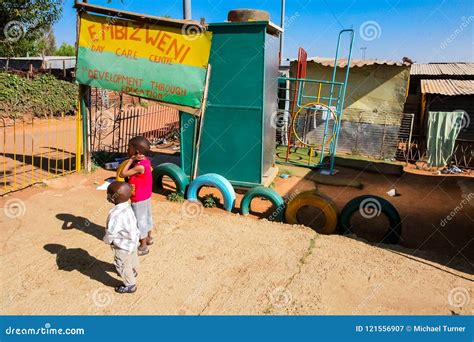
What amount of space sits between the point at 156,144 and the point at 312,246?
Result: 956 cm

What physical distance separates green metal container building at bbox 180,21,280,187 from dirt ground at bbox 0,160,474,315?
1588mm

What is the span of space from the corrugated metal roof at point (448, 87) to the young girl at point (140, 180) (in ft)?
43.1

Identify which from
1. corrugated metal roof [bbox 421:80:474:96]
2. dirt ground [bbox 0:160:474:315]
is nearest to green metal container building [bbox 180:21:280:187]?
dirt ground [bbox 0:160:474:315]

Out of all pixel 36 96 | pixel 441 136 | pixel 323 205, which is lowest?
pixel 323 205

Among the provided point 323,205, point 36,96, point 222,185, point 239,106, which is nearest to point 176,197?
point 222,185

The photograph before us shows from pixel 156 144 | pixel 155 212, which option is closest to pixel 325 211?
pixel 155 212

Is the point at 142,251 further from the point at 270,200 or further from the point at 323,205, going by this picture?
the point at 323,205

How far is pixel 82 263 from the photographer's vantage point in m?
4.68

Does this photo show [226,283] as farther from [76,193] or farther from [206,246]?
[76,193]

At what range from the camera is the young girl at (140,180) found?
4496 millimetres

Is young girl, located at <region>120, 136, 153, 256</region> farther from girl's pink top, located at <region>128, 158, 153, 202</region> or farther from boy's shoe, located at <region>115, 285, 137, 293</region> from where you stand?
boy's shoe, located at <region>115, 285, 137, 293</region>

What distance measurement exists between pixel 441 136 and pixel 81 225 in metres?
12.6

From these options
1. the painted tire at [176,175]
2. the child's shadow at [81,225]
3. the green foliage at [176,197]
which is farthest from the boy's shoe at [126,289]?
the painted tire at [176,175]

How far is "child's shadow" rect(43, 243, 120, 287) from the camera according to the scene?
4.36 metres
